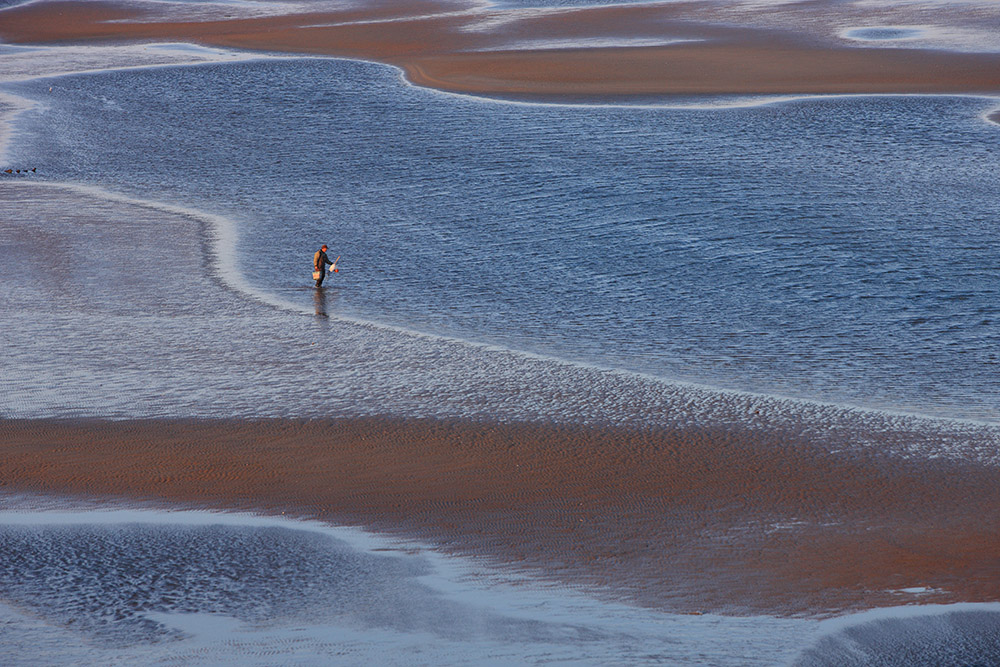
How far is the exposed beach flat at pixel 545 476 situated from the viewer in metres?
7.98

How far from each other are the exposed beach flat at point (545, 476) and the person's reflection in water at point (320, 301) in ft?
4.49

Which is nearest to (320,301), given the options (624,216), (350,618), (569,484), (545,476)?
(624,216)

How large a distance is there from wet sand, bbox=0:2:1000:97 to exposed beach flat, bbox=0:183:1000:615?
18.6 meters

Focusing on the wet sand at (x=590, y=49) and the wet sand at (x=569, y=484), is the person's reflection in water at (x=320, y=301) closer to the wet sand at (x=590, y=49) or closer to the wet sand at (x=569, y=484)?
the wet sand at (x=569, y=484)

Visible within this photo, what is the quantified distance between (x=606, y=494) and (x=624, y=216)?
10709 mm

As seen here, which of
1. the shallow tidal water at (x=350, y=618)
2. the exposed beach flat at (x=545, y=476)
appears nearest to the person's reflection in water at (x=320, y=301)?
the exposed beach flat at (x=545, y=476)

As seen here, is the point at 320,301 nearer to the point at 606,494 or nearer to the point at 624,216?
the point at 624,216

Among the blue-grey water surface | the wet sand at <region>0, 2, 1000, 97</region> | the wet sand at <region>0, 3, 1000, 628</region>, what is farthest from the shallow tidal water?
the wet sand at <region>0, 2, 1000, 97</region>

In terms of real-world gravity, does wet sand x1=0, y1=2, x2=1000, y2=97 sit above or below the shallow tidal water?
above

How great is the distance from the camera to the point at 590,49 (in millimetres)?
34906

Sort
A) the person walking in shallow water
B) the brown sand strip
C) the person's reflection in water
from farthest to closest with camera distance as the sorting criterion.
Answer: the person walking in shallow water < the person's reflection in water < the brown sand strip

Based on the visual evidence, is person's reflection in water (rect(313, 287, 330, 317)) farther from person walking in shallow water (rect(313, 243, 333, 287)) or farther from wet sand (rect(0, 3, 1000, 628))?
wet sand (rect(0, 3, 1000, 628))

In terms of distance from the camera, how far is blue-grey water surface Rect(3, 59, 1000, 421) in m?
13.4

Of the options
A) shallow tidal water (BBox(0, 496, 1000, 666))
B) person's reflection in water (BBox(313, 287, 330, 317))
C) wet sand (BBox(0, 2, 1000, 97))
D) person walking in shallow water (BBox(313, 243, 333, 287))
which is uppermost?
wet sand (BBox(0, 2, 1000, 97))
